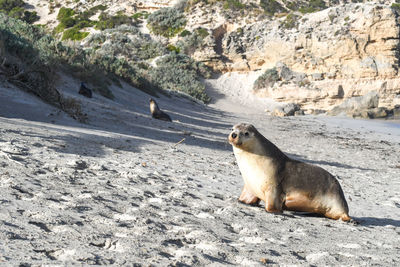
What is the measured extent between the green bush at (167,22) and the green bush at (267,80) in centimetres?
1144

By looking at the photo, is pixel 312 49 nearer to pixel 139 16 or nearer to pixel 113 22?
pixel 139 16

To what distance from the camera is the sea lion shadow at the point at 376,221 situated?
3816mm

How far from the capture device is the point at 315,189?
150 inches

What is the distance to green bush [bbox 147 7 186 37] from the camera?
40.4 m

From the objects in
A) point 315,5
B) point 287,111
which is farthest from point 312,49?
point 315,5

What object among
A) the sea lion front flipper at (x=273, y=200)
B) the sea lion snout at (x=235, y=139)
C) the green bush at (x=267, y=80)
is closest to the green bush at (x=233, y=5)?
the green bush at (x=267, y=80)

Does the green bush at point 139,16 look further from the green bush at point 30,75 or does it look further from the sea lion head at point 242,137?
the sea lion head at point 242,137

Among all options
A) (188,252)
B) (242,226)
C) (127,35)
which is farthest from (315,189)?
(127,35)

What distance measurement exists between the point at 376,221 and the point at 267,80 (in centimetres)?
3027

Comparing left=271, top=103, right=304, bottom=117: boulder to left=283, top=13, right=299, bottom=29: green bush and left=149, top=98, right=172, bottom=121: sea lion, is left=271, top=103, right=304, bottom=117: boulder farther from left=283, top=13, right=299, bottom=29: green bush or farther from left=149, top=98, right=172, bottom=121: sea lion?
left=149, top=98, right=172, bottom=121: sea lion

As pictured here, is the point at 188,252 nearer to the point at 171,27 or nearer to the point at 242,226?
the point at 242,226

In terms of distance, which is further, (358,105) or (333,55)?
(333,55)

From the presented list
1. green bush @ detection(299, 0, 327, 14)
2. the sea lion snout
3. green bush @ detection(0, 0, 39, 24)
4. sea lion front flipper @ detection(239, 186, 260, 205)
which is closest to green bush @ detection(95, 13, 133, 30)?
green bush @ detection(0, 0, 39, 24)

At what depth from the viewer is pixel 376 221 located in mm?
3979
